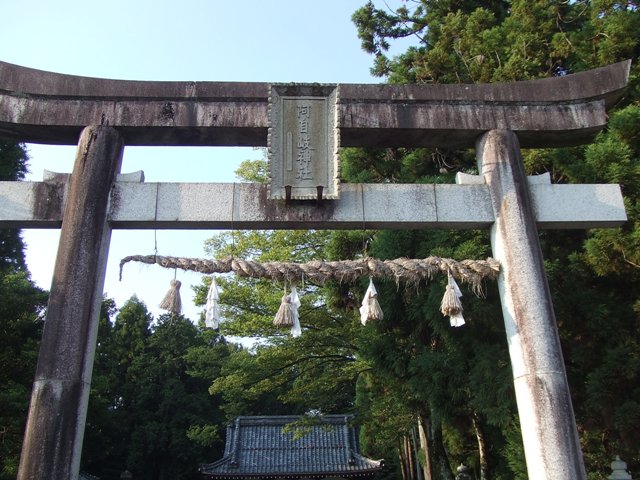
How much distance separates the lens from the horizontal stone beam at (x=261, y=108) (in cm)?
580

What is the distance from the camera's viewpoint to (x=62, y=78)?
19.1ft

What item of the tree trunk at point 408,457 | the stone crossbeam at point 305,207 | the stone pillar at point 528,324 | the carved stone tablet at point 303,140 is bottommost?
the tree trunk at point 408,457

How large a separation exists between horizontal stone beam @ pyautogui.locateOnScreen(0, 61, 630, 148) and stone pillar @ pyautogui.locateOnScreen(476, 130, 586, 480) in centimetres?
39

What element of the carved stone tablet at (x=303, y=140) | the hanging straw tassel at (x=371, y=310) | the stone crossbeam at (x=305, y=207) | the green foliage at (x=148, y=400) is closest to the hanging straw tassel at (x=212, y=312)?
the stone crossbeam at (x=305, y=207)

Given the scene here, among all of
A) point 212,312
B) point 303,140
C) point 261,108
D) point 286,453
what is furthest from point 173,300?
point 286,453

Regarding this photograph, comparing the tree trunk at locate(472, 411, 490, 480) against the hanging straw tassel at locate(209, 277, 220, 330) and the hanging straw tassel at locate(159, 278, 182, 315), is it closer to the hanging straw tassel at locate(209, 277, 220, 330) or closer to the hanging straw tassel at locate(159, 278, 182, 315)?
the hanging straw tassel at locate(209, 277, 220, 330)

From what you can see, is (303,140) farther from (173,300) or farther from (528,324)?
(528,324)

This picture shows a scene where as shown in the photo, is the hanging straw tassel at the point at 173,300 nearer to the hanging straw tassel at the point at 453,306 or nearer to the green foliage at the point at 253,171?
the hanging straw tassel at the point at 453,306

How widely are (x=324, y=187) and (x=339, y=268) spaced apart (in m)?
0.81

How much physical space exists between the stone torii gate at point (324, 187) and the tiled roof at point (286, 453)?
1348 cm

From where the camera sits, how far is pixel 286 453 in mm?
20188

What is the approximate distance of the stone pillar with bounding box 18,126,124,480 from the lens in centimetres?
462

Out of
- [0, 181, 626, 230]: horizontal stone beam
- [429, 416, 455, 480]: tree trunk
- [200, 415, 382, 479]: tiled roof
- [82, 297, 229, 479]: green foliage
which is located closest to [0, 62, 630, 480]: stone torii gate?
[0, 181, 626, 230]: horizontal stone beam

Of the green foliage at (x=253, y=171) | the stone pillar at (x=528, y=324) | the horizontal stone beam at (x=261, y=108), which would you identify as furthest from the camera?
the green foliage at (x=253, y=171)
